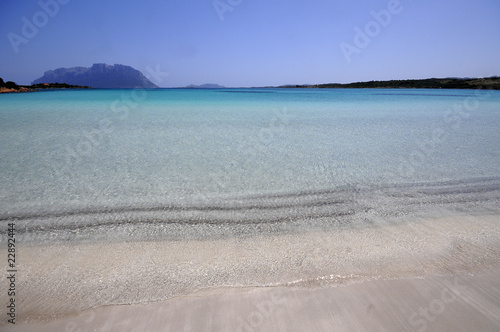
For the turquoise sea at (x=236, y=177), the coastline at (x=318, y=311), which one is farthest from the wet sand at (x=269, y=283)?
the turquoise sea at (x=236, y=177)

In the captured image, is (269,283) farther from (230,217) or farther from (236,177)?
(236,177)

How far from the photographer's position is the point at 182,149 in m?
8.03

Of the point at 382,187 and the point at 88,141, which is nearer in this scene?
the point at 382,187

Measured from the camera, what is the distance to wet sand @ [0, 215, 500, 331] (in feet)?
7.07

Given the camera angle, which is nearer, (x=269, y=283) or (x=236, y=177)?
(x=269, y=283)

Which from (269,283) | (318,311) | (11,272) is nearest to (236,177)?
(269,283)

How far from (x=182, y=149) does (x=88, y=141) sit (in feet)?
12.2

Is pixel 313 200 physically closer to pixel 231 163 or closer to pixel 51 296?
pixel 231 163

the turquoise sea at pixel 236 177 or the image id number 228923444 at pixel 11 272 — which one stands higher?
the turquoise sea at pixel 236 177

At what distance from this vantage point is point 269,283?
2.55 metres

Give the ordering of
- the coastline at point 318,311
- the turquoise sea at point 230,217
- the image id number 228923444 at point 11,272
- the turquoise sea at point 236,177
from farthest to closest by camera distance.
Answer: the turquoise sea at point 236,177, the turquoise sea at point 230,217, the image id number 228923444 at point 11,272, the coastline at point 318,311

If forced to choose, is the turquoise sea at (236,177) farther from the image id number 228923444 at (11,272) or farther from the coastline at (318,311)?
the coastline at (318,311)

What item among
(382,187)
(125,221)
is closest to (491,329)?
(382,187)

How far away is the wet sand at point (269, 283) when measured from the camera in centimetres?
216
